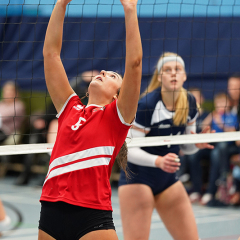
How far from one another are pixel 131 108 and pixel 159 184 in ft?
4.62

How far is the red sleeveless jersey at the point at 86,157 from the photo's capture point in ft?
6.50

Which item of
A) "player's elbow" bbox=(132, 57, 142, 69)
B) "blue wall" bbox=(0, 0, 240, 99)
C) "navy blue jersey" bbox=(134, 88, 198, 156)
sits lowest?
"navy blue jersey" bbox=(134, 88, 198, 156)

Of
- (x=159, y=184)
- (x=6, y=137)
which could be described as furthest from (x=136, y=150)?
(x=6, y=137)

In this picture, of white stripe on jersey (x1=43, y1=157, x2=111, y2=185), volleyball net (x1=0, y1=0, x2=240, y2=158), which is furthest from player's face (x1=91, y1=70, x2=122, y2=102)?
volleyball net (x1=0, y1=0, x2=240, y2=158)

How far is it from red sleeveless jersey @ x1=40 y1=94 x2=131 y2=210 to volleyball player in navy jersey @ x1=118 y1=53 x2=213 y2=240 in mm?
1150

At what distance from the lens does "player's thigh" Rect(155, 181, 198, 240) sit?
125 inches

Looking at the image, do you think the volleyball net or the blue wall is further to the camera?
the blue wall

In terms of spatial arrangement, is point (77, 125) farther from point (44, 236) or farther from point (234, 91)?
point (234, 91)

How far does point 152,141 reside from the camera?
3.32m

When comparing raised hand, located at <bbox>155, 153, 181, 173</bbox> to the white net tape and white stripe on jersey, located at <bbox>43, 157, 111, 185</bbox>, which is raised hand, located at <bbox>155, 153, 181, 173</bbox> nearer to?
the white net tape

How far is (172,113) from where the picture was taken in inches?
137

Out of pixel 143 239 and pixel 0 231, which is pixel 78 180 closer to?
pixel 143 239

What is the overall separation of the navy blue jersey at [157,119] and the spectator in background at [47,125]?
2.06 metres

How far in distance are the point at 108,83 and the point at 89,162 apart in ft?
1.51
